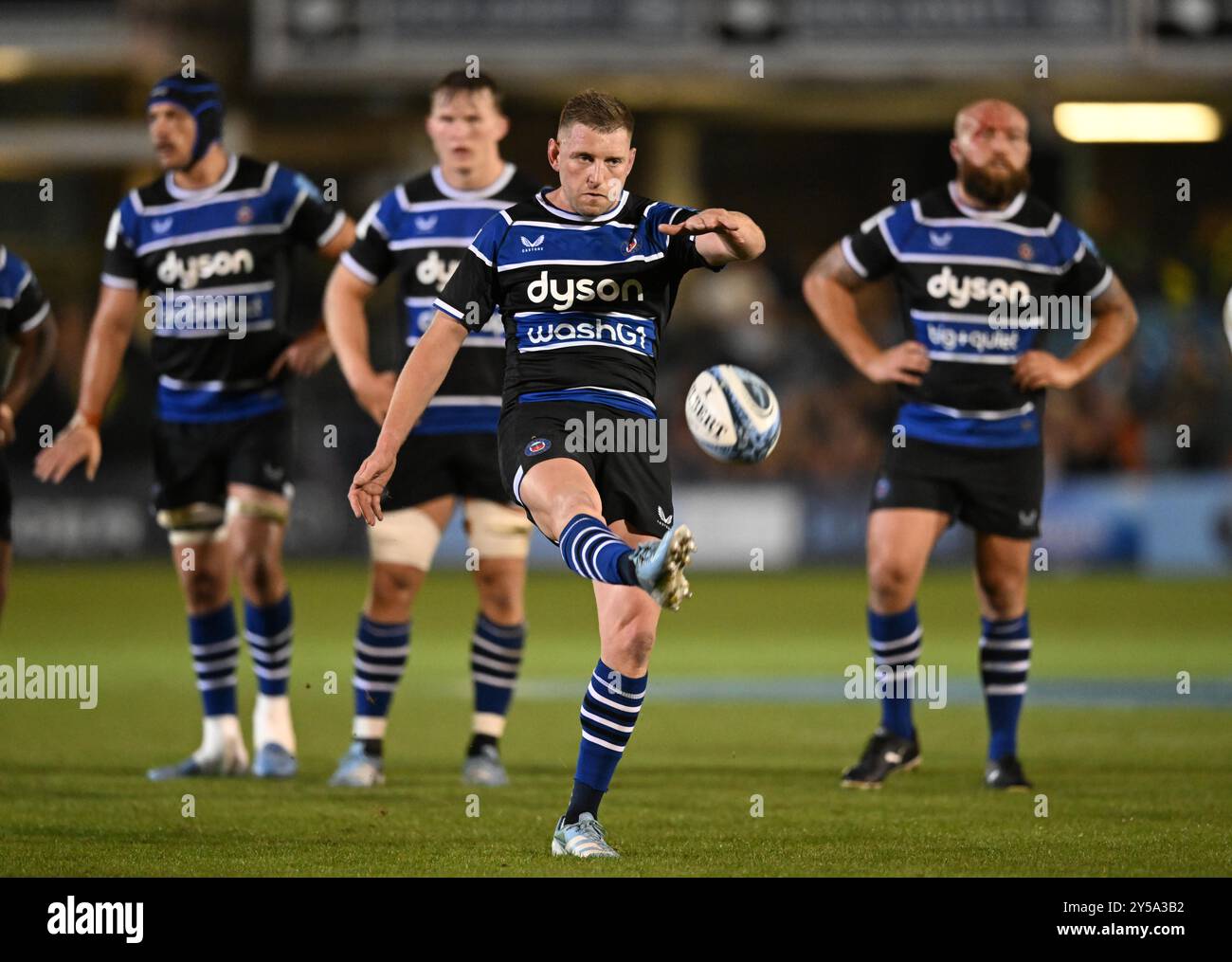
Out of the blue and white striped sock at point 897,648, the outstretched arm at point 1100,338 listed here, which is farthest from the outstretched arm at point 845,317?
the blue and white striped sock at point 897,648

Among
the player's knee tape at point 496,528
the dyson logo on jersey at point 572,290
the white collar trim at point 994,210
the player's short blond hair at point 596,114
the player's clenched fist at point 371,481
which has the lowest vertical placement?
the player's clenched fist at point 371,481

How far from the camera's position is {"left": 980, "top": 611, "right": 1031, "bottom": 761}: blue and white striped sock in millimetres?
7852

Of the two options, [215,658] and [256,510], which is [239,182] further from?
[215,658]

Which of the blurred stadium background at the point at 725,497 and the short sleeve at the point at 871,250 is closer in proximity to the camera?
the blurred stadium background at the point at 725,497

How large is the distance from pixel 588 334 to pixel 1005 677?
2.60 metres

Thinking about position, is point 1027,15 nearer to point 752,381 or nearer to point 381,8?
point 381,8

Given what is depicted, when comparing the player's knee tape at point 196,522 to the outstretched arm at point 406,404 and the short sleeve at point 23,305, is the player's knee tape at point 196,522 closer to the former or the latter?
the short sleeve at point 23,305

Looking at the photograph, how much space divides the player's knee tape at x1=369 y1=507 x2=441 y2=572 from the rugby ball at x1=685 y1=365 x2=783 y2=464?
2064 mm

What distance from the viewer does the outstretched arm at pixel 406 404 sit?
6113 millimetres

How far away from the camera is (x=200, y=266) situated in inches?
322

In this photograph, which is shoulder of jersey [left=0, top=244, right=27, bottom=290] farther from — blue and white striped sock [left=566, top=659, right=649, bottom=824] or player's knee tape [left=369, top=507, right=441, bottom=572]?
blue and white striped sock [left=566, top=659, right=649, bottom=824]

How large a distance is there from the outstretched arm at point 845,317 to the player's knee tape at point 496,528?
4.90ft

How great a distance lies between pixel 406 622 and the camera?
8078 mm

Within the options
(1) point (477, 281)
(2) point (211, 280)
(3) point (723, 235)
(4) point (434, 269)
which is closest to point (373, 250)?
(4) point (434, 269)
